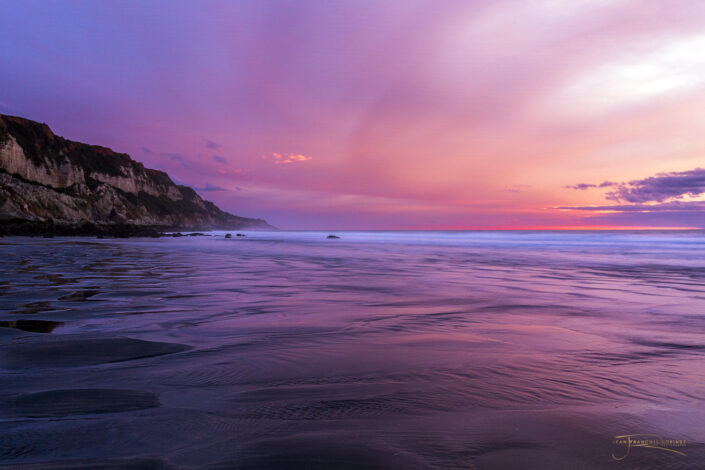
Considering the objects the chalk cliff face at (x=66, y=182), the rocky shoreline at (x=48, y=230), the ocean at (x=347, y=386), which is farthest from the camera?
the chalk cliff face at (x=66, y=182)

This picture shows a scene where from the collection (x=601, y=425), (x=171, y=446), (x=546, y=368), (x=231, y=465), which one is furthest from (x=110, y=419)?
(x=546, y=368)

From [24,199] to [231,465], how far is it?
6714 centimetres

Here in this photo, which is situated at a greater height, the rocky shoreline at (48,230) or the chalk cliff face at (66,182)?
the chalk cliff face at (66,182)

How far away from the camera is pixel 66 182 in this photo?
229ft

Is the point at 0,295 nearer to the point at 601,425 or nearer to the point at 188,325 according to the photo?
the point at 188,325

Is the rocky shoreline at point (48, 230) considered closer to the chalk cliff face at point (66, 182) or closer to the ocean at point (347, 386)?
the chalk cliff face at point (66, 182)

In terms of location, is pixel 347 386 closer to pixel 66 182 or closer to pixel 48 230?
pixel 48 230

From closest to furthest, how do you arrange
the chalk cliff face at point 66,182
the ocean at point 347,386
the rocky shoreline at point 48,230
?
the ocean at point 347,386 → the rocky shoreline at point 48,230 → the chalk cliff face at point 66,182

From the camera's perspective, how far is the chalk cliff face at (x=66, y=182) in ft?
174

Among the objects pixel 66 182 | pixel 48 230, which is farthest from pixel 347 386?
pixel 66 182

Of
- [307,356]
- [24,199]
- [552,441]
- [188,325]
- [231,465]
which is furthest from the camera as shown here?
[24,199]

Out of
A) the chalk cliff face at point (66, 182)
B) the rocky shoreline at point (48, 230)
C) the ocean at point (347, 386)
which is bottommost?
the ocean at point (347, 386)

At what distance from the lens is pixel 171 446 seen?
1869 mm

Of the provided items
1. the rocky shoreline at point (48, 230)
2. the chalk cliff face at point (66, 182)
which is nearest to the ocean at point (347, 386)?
the rocky shoreline at point (48, 230)
